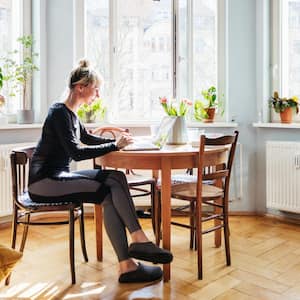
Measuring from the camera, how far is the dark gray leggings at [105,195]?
7.29 feet

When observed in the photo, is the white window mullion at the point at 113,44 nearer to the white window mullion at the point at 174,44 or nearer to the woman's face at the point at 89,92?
the white window mullion at the point at 174,44

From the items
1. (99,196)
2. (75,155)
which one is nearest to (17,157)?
(75,155)

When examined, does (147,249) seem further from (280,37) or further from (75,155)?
(280,37)

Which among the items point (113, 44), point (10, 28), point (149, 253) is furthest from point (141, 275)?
point (10, 28)

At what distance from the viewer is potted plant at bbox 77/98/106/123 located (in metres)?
3.62

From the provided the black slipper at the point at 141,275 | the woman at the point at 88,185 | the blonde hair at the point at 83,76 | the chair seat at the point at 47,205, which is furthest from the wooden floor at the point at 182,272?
the blonde hair at the point at 83,76

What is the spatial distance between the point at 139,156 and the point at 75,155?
1.10 feet

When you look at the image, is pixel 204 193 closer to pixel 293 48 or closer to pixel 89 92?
pixel 89 92

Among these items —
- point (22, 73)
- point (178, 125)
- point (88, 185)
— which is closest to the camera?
point (88, 185)

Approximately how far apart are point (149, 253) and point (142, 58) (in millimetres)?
2133

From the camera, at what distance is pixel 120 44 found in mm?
3744

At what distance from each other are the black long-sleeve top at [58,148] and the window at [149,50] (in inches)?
57.8

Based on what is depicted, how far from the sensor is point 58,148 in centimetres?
230

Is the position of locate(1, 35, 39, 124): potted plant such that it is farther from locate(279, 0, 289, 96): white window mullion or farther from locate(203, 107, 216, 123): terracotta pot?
locate(279, 0, 289, 96): white window mullion
